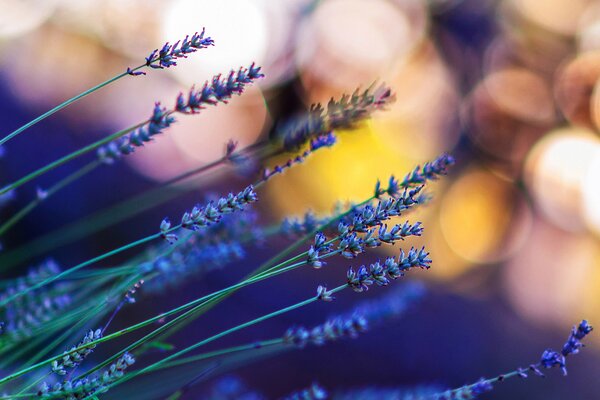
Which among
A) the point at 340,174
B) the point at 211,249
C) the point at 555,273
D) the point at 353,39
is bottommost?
the point at 211,249

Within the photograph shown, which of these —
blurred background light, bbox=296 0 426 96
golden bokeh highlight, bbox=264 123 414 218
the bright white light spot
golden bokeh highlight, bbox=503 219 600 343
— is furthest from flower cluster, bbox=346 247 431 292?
golden bokeh highlight, bbox=503 219 600 343

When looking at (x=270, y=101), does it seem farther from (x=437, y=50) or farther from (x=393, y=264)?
(x=393, y=264)

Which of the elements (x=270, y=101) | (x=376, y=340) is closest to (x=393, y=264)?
(x=376, y=340)

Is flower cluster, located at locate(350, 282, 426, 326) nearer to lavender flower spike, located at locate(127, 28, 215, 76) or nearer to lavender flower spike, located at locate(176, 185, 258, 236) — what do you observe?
lavender flower spike, located at locate(176, 185, 258, 236)

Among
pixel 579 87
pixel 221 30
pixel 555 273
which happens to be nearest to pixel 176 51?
pixel 221 30

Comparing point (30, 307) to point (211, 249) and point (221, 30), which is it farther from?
point (221, 30)

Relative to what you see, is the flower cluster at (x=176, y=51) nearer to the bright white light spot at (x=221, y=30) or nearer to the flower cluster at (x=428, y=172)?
the flower cluster at (x=428, y=172)

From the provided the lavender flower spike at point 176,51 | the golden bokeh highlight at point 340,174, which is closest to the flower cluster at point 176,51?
the lavender flower spike at point 176,51
